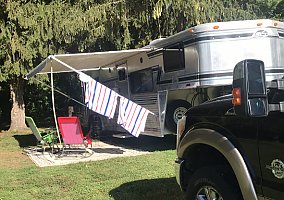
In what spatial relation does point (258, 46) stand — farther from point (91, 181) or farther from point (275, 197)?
point (275, 197)

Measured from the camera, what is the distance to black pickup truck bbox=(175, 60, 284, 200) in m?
3.19

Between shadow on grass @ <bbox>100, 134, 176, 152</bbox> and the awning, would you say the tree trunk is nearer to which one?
the awning

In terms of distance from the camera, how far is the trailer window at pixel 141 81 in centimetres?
1127

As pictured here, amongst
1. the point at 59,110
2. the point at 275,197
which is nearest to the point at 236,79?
the point at 275,197

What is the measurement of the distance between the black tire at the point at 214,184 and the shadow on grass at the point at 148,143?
675 cm

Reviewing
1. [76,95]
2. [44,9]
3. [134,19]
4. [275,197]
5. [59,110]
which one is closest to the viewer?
[275,197]

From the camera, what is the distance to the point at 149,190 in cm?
645

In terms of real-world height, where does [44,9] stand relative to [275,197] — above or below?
above

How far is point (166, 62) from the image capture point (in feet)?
34.0

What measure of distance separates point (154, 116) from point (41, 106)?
18493 millimetres

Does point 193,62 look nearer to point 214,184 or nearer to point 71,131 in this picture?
point 71,131

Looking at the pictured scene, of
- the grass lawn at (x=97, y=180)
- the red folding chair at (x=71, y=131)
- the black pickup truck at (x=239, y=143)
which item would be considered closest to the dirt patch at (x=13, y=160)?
the grass lawn at (x=97, y=180)

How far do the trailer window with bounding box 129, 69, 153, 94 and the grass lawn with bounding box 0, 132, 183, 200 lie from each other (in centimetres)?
222

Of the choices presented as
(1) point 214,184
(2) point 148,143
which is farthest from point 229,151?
(2) point 148,143
